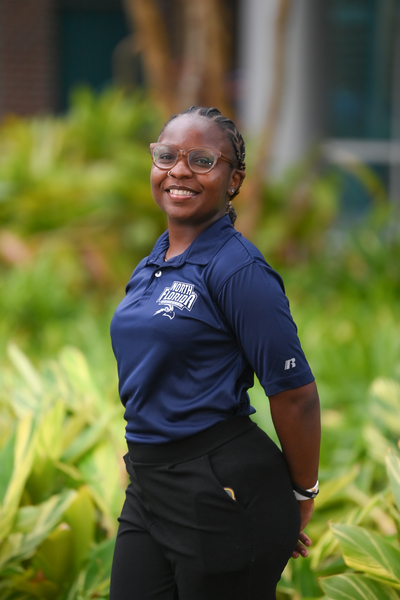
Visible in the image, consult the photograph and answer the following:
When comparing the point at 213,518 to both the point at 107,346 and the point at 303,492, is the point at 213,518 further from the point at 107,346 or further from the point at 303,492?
the point at 107,346

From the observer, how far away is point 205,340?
5.35 ft

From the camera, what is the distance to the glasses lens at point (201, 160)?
1668 mm

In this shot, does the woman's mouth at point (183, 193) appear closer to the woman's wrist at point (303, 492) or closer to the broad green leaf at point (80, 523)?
the woman's wrist at point (303, 492)

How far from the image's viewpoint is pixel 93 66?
12.3 meters

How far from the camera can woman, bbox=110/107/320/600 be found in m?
1.61

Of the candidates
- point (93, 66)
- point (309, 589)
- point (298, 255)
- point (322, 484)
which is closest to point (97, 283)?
point (298, 255)

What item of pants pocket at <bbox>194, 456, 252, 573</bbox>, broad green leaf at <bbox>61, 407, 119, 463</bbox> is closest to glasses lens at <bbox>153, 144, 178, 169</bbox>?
pants pocket at <bbox>194, 456, 252, 573</bbox>

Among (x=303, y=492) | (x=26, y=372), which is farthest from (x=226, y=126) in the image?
(x=26, y=372)

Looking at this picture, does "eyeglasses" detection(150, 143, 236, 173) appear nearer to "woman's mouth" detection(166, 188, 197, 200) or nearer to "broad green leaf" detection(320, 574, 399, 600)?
→ "woman's mouth" detection(166, 188, 197, 200)

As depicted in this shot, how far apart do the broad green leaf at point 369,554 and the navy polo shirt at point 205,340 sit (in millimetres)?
630

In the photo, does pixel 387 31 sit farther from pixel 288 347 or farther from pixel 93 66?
pixel 288 347

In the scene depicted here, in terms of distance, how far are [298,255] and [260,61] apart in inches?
113

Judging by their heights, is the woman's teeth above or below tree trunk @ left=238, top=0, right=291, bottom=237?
above

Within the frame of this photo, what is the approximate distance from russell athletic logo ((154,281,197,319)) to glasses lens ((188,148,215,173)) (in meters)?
0.27
